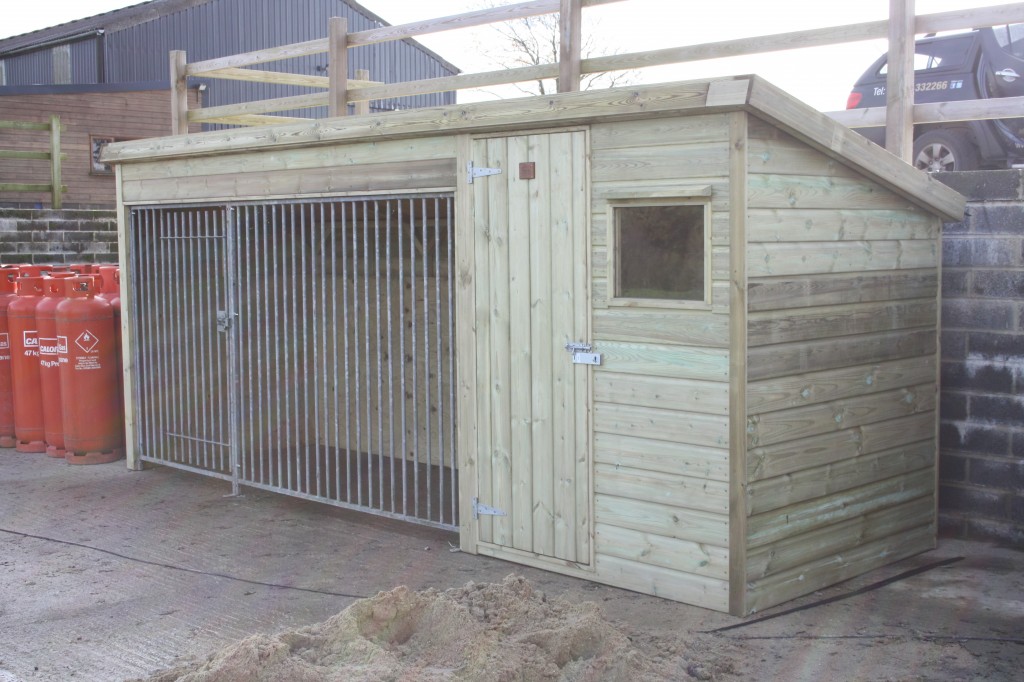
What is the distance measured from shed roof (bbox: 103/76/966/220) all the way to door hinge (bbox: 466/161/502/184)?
0.21 metres

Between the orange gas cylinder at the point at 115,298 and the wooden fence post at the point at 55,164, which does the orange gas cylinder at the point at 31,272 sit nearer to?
the orange gas cylinder at the point at 115,298

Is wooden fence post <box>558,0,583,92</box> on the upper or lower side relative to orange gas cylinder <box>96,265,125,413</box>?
upper

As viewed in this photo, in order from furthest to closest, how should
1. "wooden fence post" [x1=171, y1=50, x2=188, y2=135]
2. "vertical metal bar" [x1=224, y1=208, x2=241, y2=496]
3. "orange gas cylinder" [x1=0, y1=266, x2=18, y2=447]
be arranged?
"orange gas cylinder" [x1=0, y1=266, x2=18, y2=447]
"wooden fence post" [x1=171, y1=50, x2=188, y2=135]
"vertical metal bar" [x1=224, y1=208, x2=241, y2=496]

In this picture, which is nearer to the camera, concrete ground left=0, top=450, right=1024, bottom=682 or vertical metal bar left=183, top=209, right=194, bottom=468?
concrete ground left=0, top=450, right=1024, bottom=682

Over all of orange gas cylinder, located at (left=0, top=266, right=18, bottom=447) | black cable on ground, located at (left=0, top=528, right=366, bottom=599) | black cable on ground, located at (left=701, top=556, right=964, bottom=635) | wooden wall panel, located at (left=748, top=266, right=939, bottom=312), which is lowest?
black cable on ground, located at (left=0, top=528, right=366, bottom=599)

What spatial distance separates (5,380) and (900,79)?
26.6ft

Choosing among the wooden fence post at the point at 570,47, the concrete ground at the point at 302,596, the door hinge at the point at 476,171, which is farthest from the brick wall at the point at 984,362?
the door hinge at the point at 476,171

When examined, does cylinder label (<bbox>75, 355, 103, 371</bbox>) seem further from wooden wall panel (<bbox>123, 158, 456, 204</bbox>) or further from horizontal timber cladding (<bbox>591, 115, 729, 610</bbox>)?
horizontal timber cladding (<bbox>591, 115, 729, 610</bbox>)

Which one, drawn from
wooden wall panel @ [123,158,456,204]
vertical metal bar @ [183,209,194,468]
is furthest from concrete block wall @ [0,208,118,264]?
wooden wall panel @ [123,158,456,204]

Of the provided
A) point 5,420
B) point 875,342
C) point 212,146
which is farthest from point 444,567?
point 5,420

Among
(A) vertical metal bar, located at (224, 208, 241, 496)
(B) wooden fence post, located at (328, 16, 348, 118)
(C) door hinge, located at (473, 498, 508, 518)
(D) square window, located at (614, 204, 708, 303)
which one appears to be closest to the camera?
(D) square window, located at (614, 204, 708, 303)

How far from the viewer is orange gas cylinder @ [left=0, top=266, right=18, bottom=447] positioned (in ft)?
33.7

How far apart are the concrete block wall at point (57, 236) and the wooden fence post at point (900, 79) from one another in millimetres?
10793

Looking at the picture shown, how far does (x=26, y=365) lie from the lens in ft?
32.9
